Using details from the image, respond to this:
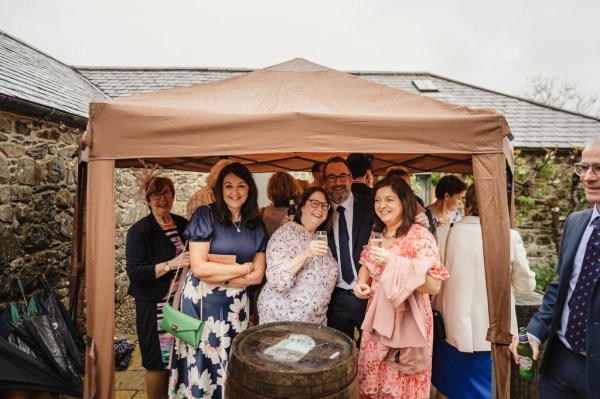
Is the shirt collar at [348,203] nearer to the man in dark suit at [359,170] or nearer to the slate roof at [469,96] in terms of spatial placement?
the man in dark suit at [359,170]

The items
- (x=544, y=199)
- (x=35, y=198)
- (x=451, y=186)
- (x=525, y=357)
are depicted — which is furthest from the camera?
(x=544, y=199)

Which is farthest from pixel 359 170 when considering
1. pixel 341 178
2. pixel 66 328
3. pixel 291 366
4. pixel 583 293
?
pixel 66 328

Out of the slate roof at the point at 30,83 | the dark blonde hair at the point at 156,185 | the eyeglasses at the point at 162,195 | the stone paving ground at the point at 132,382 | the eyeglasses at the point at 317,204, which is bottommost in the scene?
the stone paving ground at the point at 132,382

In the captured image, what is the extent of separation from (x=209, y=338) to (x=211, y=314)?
168 mm

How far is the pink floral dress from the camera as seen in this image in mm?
2174

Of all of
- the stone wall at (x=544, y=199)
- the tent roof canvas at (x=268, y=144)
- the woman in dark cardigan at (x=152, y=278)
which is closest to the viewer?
the tent roof canvas at (x=268, y=144)

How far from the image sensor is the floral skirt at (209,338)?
7.77 ft

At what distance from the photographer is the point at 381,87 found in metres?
2.63

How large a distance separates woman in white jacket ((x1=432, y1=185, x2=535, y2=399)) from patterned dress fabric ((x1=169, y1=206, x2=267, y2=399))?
1553 mm

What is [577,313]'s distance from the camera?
5.67 ft

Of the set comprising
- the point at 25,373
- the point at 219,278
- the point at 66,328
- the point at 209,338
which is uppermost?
the point at 219,278

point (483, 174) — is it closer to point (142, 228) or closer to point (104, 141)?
point (104, 141)

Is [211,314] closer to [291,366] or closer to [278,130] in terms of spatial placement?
[291,366]

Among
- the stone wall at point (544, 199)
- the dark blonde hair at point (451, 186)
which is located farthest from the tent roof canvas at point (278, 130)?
the stone wall at point (544, 199)
